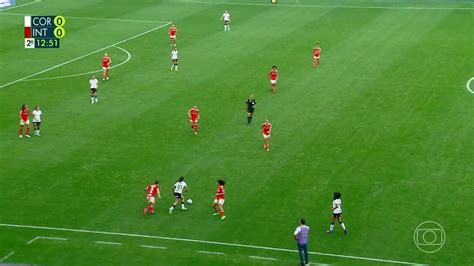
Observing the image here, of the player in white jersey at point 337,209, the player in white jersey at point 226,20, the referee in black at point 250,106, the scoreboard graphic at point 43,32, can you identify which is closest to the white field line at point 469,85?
the referee in black at point 250,106

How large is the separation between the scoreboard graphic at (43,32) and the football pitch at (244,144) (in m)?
1.07

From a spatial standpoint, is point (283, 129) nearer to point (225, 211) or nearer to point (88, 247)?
point (225, 211)

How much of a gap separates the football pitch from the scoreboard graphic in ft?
3.52

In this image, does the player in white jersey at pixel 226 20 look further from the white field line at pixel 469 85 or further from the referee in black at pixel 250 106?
the referee in black at pixel 250 106

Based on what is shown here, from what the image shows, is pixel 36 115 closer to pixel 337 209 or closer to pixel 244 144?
pixel 244 144

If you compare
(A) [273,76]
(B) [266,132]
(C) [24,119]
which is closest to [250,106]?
(B) [266,132]

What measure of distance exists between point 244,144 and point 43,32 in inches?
1011

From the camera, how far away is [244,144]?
51.2m

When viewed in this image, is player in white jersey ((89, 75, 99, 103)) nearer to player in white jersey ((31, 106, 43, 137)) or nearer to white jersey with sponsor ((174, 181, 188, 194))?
player in white jersey ((31, 106, 43, 137))

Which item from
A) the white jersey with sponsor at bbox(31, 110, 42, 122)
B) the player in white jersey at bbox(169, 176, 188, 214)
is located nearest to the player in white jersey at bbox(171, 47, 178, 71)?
the white jersey with sponsor at bbox(31, 110, 42, 122)

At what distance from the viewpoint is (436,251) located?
37.9 metres

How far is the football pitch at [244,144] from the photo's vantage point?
39.1m

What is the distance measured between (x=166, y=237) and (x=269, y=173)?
8936 millimetres

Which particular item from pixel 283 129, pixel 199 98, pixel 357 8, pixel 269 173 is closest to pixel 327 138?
pixel 283 129
